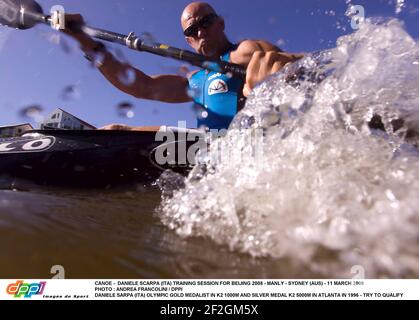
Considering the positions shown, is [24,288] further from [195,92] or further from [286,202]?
[195,92]

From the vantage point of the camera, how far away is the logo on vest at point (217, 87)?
261 cm

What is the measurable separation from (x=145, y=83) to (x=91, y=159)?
2025mm

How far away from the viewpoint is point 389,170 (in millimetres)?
968

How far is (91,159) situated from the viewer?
A: 74.5 inches

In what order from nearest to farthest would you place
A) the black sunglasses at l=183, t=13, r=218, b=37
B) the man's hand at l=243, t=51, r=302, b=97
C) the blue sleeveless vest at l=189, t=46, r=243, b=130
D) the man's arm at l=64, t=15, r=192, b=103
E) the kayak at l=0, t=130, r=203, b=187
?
the man's hand at l=243, t=51, r=302, b=97 < the kayak at l=0, t=130, r=203, b=187 < the blue sleeveless vest at l=189, t=46, r=243, b=130 < the black sunglasses at l=183, t=13, r=218, b=37 < the man's arm at l=64, t=15, r=192, b=103

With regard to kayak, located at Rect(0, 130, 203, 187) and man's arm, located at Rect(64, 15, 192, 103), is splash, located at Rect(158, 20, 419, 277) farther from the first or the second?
man's arm, located at Rect(64, 15, 192, 103)

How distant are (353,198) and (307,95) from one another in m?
0.72

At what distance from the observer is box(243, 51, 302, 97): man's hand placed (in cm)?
167

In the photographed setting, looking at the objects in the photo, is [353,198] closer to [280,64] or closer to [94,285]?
[94,285]

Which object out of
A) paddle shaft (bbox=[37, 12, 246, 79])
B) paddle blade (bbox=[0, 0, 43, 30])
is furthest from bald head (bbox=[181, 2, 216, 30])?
paddle blade (bbox=[0, 0, 43, 30])

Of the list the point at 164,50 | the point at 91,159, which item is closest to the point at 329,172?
the point at 91,159

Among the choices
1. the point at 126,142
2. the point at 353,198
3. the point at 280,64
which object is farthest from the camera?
the point at 126,142

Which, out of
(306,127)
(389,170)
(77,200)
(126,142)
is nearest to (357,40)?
(306,127)

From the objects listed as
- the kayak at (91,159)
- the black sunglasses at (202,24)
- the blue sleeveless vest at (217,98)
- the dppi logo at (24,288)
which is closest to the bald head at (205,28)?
the black sunglasses at (202,24)
